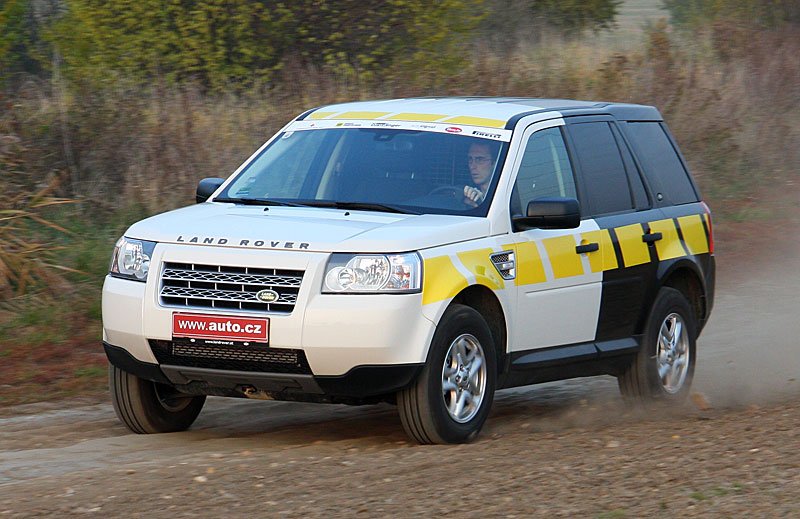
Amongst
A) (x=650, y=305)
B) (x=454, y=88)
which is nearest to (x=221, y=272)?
(x=650, y=305)

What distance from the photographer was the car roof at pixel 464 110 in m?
7.89

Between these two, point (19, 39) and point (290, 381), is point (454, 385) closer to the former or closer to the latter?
point (290, 381)

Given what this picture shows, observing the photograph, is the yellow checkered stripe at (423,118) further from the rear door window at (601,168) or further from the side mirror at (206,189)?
the side mirror at (206,189)

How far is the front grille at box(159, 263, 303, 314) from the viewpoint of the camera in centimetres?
657

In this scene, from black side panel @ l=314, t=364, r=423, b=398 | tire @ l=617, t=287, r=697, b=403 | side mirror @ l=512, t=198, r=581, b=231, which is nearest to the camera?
black side panel @ l=314, t=364, r=423, b=398

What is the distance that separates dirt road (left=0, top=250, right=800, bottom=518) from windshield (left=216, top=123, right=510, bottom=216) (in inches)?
50.9

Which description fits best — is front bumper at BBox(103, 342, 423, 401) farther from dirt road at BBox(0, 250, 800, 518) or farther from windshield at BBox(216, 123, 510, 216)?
windshield at BBox(216, 123, 510, 216)

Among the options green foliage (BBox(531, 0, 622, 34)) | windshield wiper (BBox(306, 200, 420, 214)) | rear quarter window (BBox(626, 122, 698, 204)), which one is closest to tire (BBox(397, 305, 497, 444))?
windshield wiper (BBox(306, 200, 420, 214))

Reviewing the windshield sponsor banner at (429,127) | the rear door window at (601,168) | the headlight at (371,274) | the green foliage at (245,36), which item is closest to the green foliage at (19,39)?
the green foliage at (245,36)

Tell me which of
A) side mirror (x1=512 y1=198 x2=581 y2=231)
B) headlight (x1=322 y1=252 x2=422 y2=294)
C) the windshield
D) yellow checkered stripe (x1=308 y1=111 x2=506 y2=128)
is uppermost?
yellow checkered stripe (x1=308 y1=111 x2=506 y2=128)

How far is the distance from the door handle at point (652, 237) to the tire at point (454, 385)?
1718mm

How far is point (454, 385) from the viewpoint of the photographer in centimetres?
697

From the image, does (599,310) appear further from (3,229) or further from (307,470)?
(3,229)

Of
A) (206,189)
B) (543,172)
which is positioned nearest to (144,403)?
(206,189)
